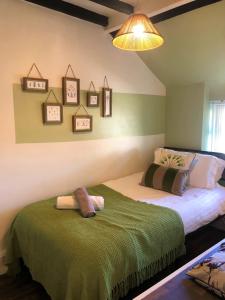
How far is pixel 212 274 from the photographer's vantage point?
1169mm

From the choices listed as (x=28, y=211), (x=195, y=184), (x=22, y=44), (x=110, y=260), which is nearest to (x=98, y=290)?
(x=110, y=260)

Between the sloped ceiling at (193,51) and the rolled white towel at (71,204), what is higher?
the sloped ceiling at (193,51)

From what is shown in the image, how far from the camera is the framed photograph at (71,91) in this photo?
2518 millimetres

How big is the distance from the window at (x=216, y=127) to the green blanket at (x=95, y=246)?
1.46 metres

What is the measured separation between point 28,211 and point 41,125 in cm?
82

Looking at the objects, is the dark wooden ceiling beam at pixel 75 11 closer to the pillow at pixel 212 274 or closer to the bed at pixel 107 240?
the bed at pixel 107 240

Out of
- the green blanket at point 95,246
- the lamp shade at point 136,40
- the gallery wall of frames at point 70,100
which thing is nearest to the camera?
the green blanket at point 95,246

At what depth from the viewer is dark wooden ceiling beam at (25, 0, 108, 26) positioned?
7.41 ft

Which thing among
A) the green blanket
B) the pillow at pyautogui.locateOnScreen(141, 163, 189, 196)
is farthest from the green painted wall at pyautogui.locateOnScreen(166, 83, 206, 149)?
the green blanket

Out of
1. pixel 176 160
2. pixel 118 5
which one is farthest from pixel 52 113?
pixel 176 160

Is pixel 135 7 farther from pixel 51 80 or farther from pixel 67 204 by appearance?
pixel 67 204

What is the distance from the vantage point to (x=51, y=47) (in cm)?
241

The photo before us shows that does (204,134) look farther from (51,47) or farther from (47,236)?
(47,236)

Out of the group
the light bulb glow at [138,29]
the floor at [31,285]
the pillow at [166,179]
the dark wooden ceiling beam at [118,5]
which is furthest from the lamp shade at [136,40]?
the floor at [31,285]
